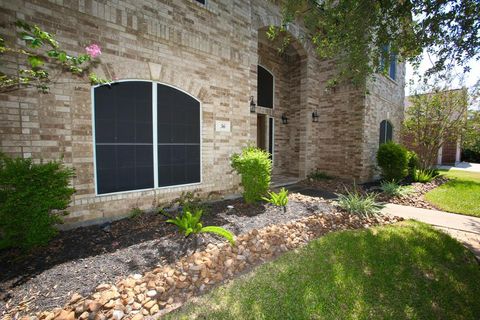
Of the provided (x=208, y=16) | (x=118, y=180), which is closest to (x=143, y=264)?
(x=118, y=180)

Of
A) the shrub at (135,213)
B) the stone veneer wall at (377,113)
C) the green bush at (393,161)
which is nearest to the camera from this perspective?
the shrub at (135,213)

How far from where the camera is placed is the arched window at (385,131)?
10.6 meters

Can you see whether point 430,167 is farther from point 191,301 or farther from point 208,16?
point 191,301

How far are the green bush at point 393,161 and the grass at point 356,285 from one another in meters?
5.60

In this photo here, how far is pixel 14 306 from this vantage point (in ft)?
7.11

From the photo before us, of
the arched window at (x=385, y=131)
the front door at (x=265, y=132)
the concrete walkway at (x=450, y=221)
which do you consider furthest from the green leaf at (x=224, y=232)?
the arched window at (x=385, y=131)

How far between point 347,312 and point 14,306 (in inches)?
133

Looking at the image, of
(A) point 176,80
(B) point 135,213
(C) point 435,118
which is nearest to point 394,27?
(A) point 176,80

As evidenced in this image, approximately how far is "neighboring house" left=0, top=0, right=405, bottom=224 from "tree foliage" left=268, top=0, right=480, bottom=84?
2.51 feet

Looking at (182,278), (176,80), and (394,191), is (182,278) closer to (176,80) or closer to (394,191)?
(176,80)

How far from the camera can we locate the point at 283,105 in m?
10.1

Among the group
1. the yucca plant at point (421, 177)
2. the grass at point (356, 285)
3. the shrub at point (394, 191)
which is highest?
the yucca plant at point (421, 177)

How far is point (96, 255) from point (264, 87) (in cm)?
840

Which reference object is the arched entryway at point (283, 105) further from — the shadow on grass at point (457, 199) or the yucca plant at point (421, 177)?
the yucca plant at point (421, 177)
